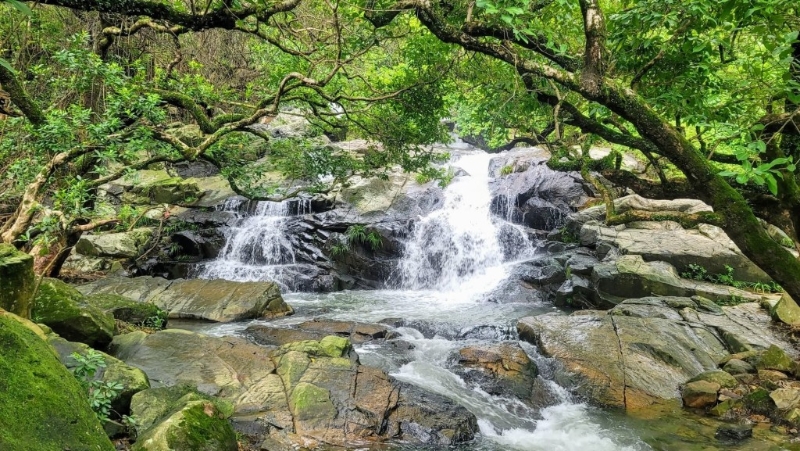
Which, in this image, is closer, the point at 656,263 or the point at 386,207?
the point at 656,263

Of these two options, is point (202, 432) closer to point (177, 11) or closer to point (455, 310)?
point (177, 11)

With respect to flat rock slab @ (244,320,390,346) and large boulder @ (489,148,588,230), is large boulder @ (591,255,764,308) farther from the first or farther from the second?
flat rock slab @ (244,320,390,346)

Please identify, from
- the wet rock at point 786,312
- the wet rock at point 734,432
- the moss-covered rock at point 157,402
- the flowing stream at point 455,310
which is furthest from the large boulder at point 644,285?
the moss-covered rock at point 157,402

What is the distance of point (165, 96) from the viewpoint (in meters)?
8.17

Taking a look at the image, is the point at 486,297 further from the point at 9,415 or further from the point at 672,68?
the point at 9,415

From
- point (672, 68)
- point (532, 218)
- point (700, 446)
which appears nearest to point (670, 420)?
point (700, 446)

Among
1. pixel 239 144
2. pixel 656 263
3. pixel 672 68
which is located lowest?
pixel 656 263

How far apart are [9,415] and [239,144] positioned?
7749 mm

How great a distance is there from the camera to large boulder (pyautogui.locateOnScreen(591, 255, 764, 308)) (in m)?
11.3

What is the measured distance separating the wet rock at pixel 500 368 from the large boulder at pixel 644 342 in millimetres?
678

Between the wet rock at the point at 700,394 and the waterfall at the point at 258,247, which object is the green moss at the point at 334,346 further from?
the waterfall at the point at 258,247

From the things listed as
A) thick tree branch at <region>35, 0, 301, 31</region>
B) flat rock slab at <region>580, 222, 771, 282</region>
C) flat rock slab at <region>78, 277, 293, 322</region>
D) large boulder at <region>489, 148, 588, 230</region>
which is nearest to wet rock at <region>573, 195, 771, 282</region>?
flat rock slab at <region>580, 222, 771, 282</region>

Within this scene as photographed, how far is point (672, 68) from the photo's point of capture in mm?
5469

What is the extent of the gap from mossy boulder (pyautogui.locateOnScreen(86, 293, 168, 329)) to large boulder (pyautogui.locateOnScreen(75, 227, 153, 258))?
658 cm
